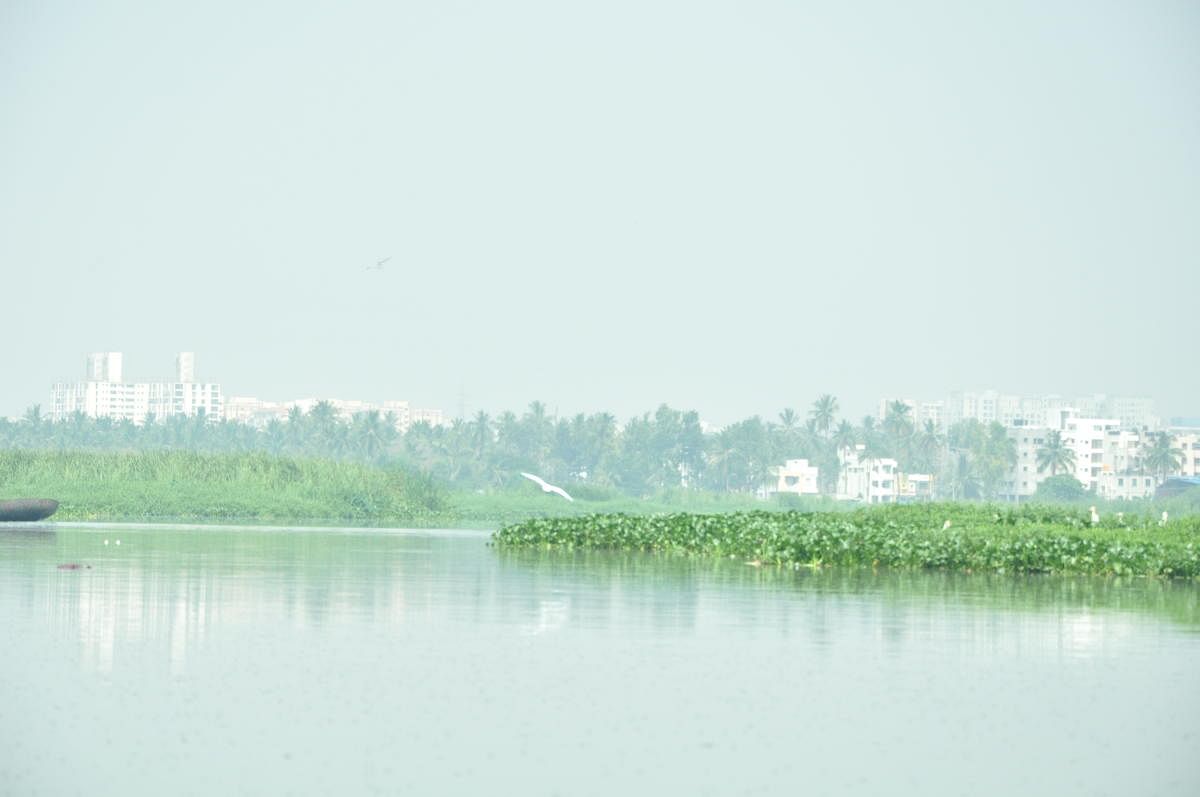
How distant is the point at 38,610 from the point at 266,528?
38.4 meters

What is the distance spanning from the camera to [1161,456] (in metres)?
190

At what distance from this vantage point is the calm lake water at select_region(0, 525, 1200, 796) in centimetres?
1399

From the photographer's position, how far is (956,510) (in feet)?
174

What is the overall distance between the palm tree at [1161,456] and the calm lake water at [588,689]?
16348cm

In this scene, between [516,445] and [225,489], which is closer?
[225,489]

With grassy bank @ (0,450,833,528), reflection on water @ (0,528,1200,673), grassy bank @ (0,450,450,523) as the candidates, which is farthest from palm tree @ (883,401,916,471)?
reflection on water @ (0,528,1200,673)

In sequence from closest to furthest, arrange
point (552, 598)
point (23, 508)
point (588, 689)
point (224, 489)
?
point (588, 689)
point (552, 598)
point (23, 508)
point (224, 489)

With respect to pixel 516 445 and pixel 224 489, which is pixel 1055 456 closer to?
pixel 516 445

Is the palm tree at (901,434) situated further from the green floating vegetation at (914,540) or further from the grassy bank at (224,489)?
the green floating vegetation at (914,540)

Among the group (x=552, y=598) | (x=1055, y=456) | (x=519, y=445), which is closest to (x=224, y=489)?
(x=552, y=598)

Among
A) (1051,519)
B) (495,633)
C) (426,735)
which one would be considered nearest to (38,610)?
(495,633)

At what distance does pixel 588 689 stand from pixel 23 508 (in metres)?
44.6

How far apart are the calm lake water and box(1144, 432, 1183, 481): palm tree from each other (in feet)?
536

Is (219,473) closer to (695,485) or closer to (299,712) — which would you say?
(299,712)
